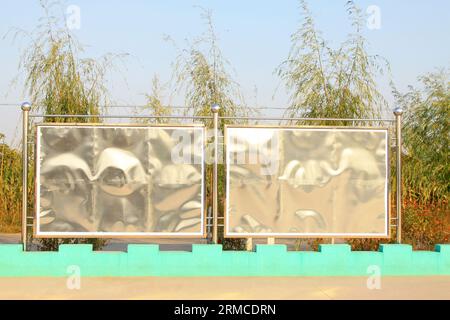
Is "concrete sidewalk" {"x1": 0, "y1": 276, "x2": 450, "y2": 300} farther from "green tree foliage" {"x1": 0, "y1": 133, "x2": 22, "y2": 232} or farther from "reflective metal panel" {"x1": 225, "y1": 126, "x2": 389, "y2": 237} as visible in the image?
"green tree foliage" {"x1": 0, "y1": 133, "x2": 22, "y2": 232}

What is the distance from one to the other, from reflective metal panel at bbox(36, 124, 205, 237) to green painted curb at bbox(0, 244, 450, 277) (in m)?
0.47

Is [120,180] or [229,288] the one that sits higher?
[120,180]

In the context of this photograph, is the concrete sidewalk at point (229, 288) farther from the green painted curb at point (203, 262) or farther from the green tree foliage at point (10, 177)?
the green tree foliage at point (10, 177)

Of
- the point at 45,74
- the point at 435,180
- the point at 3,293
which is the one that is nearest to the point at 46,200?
the point at 3,293

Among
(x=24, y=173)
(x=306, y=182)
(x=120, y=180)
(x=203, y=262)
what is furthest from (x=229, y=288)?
(x=24, y=173)

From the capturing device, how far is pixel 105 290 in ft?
29.0

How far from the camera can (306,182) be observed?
10492mm

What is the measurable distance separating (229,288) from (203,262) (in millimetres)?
982

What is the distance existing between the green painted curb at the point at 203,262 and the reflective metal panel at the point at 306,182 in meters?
0.49

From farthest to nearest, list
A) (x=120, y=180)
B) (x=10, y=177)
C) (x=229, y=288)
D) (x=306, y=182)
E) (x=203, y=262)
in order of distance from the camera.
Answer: (x=10, y=177)
(x=306, y=182)
(x=120, y=180)
(x=203, y=262)
(x=229, y=288)

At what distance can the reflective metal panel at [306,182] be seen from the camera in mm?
10375

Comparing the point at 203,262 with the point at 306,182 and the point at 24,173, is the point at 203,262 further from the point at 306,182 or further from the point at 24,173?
the point at 24,173
